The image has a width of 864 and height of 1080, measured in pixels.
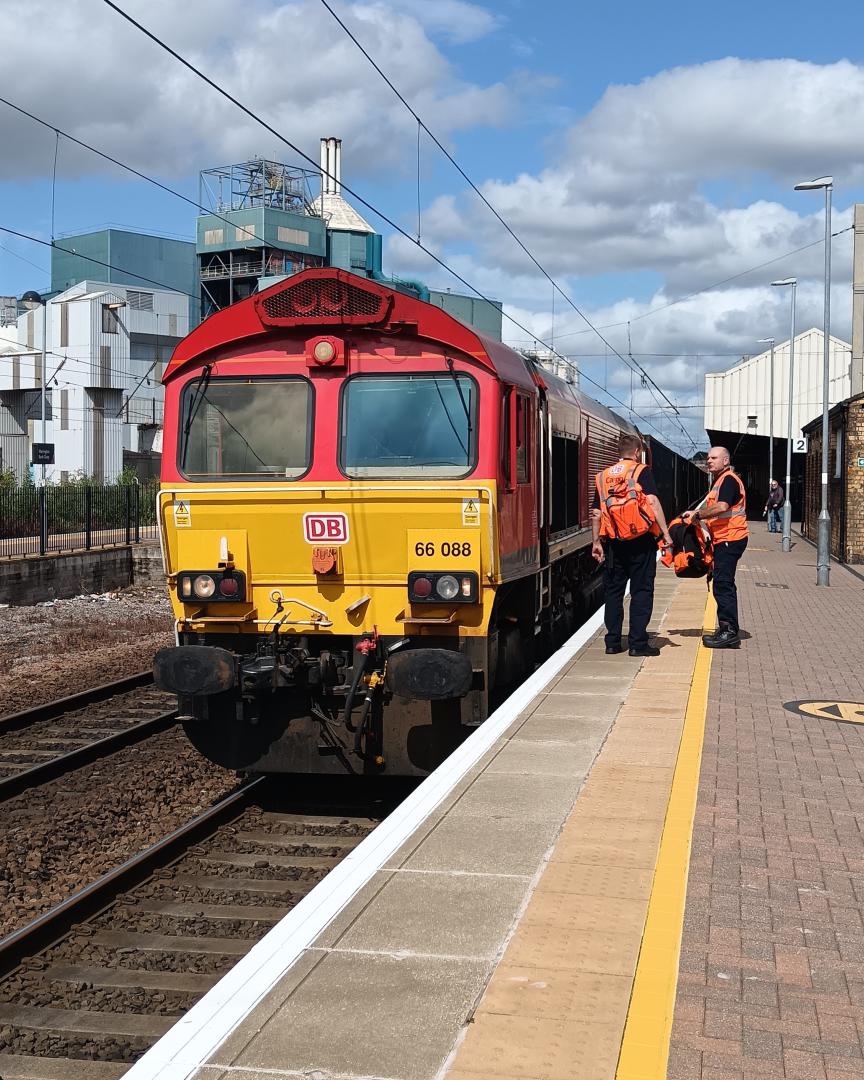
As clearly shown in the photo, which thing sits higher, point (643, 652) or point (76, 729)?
point (643, 652)

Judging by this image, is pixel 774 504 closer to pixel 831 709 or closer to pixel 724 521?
pixel 724 521

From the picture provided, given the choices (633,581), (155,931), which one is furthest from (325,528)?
(633,581)

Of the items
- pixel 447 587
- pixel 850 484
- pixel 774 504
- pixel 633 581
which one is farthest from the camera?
pixel 774 504

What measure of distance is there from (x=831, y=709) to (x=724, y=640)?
2.76 m

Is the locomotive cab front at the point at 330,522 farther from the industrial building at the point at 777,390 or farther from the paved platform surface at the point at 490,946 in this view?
the industrial building at the point at 777,390

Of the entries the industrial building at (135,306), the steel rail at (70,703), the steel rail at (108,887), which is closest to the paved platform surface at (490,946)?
the steel rail at (108,887)

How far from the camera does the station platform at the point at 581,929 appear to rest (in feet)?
11.3

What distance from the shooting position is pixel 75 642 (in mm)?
19016

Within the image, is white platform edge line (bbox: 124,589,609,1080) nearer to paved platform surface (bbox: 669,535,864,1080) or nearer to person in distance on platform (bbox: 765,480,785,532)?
paved platform surface (bbox: 669,535,864,1080)

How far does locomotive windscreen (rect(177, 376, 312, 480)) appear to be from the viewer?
27.6ft

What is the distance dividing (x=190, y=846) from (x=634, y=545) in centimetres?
465

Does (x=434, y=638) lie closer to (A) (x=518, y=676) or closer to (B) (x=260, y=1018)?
(A) (x=518, y=676)

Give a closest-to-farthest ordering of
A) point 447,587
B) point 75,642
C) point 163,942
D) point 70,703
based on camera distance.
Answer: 1. point 163,942
2. point 447,587
3. point 70,703
4. point 75,642

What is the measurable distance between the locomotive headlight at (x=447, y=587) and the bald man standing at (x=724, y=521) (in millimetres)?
3786
